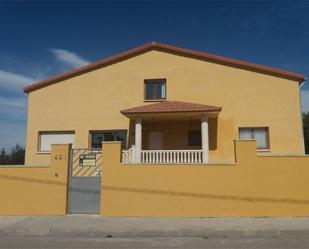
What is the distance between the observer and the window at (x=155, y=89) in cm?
1741

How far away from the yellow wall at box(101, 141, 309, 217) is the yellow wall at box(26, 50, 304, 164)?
5.70 meters

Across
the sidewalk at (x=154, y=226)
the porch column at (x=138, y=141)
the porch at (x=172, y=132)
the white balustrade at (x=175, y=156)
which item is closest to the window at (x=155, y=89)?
the porch at (x=172, y=132)

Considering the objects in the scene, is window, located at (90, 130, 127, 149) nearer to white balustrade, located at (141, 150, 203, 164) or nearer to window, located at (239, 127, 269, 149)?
white balustrade, located at (141, 150, 203, 164)

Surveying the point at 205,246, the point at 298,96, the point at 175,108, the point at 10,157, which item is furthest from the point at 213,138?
the point at 10,157

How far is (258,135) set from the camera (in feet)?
52.6

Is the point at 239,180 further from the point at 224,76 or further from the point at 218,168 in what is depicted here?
the point at 224,76

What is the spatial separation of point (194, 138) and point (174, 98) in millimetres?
2499

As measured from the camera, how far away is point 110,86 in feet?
57.9

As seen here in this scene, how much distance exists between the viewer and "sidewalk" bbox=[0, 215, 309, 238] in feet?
27.5

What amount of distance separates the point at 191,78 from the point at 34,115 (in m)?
9.52

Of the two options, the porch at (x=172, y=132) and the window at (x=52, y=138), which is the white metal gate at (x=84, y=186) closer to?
the porch at (x=172, y=132)

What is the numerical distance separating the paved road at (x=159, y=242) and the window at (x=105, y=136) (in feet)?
29.8

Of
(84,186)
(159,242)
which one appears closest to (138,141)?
(84,186)

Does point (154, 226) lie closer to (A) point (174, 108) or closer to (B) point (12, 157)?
(A) point (174, 108)
